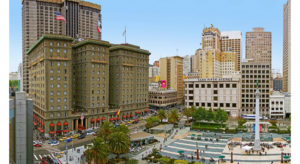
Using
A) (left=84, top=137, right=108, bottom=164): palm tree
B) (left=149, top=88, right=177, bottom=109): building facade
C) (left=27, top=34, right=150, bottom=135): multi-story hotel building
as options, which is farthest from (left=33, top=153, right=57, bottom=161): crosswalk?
(left=149, top=88, right=177, bottom=109): building facade

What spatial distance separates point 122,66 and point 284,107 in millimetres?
63040

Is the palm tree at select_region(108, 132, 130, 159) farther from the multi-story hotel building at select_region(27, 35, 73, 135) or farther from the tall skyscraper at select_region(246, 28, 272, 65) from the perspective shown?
the tall skyscraper at select_region(246, 28, 272, 65)

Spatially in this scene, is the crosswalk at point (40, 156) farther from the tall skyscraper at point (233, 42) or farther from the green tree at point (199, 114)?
the tall skyscraper at point (233, 42)

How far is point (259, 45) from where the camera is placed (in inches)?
6683

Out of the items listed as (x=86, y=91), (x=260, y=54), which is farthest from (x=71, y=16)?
(x=260, y=54)

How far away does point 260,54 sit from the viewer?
171875mm

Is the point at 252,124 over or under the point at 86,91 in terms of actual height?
under

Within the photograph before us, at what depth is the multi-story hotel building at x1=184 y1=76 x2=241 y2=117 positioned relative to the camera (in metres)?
85.9

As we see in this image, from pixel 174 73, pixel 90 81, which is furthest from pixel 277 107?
pixel 90 81

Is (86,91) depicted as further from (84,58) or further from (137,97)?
(137,97)

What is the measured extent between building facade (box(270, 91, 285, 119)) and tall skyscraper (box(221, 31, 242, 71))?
102954mm

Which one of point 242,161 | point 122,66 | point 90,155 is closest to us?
point 90,155

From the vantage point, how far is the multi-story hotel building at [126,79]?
79.1m
